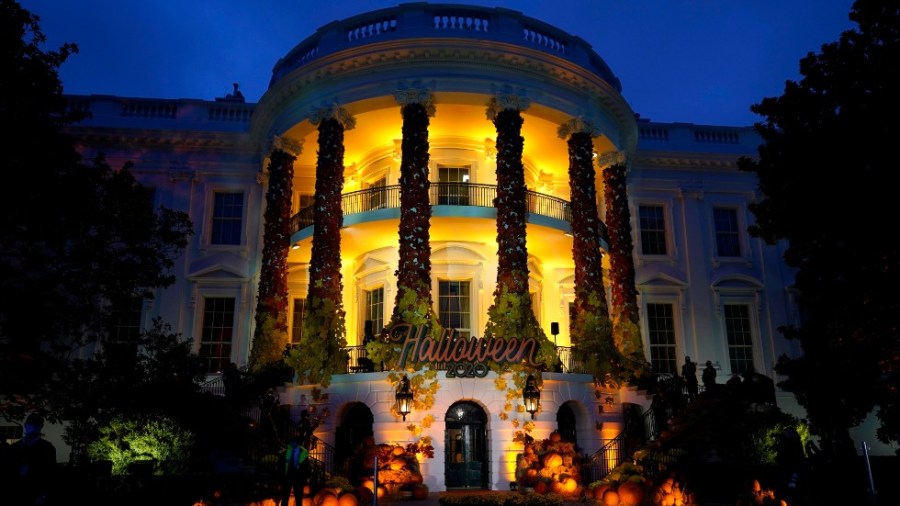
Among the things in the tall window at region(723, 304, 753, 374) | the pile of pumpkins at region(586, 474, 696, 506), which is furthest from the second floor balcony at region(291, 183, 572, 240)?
the pile of pumpkins at region(586, 474, 696, 506)

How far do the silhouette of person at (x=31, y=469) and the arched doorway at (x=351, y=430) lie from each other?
11.4 m

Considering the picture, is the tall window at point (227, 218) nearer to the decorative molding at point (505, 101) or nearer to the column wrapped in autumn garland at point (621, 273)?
the decorative molding at point (505, 101)

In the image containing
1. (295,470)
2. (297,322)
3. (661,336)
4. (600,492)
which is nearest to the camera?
(295,470)

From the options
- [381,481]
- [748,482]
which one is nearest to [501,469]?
[381,481]

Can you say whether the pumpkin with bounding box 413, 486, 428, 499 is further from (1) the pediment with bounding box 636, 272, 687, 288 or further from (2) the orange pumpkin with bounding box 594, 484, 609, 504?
(1) the pediment with bounding box 636, 272, 687, 288

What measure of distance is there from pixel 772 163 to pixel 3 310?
53.0ft

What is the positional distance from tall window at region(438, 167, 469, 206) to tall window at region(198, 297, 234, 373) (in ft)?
27.9

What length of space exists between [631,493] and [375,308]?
37.9ft

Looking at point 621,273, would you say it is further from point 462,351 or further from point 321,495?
point 321,495

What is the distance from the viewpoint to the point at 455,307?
22.2 m

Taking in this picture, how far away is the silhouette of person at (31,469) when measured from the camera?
672 centimetres

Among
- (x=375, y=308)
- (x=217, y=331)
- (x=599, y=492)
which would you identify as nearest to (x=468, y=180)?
(x=375, y=308)

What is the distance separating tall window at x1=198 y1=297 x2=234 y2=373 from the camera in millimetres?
23922

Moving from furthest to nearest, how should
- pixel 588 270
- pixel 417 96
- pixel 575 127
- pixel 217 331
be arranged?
pixel 217 331 < pixel 575 127 < pixel 588 270 < pixel 417 96
